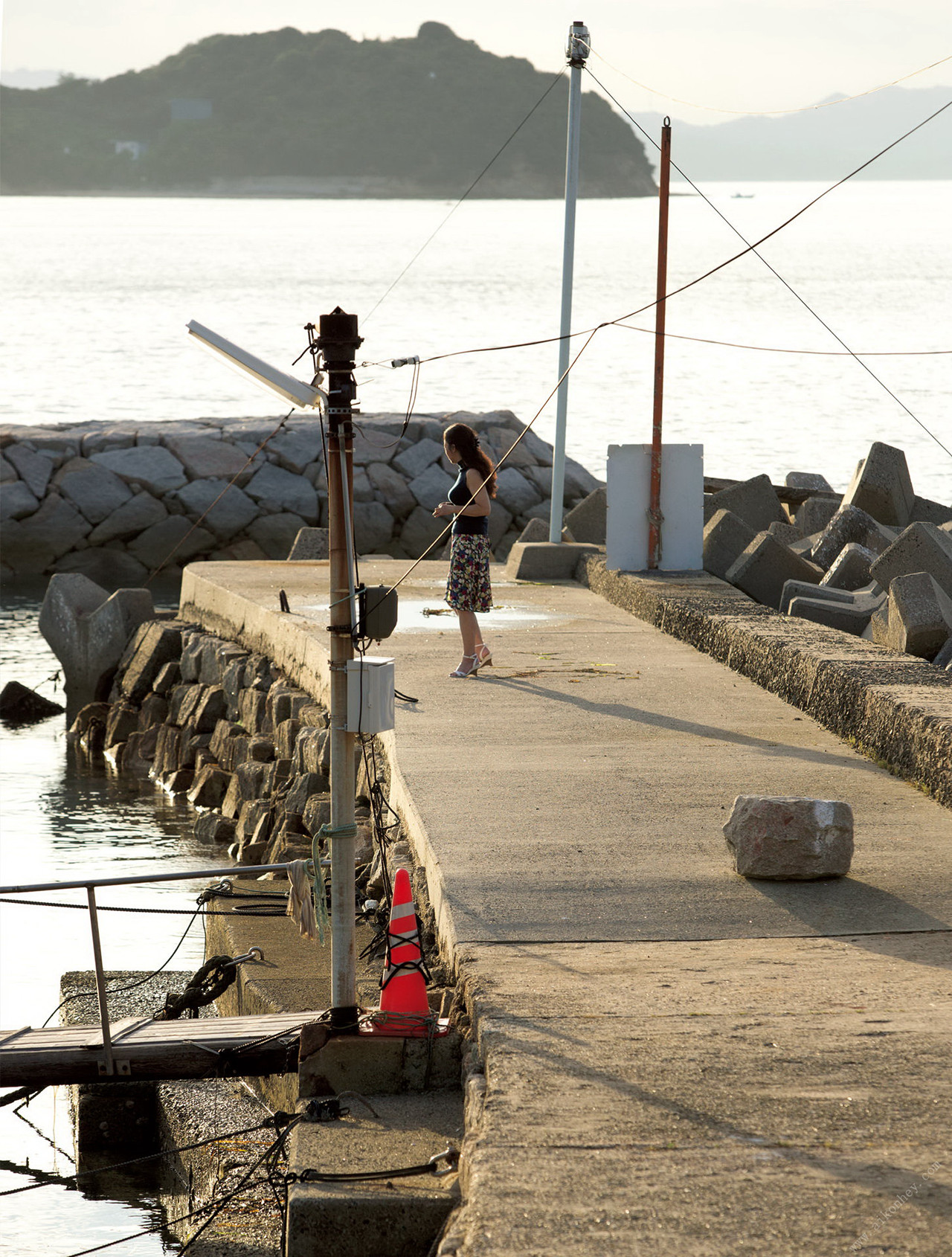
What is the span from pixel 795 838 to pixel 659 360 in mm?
6714

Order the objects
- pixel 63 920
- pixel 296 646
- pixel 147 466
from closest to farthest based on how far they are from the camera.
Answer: pixel 63 920 < pixel 296 646 < pixel 147 466

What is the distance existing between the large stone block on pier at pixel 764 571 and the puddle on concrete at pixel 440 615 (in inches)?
58.2

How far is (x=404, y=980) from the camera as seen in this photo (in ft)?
17.2

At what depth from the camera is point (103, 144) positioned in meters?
166

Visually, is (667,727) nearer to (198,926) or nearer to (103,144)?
(198,926)

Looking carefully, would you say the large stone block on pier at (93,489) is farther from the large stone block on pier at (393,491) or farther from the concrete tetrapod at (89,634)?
the concrete tetrapod at (89,634)

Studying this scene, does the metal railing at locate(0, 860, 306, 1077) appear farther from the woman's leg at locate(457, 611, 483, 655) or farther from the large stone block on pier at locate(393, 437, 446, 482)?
the large stone block on pier at locate(393, 437, 446, 482)

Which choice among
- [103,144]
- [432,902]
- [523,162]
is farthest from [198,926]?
[103,144]

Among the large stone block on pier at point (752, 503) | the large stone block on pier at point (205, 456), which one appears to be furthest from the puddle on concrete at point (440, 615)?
the large stone block on pier at point (205, 456)

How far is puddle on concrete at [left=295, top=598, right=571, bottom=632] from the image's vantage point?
11.6 meters

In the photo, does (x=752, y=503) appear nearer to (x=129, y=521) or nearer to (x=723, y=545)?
(x=723, y=545)

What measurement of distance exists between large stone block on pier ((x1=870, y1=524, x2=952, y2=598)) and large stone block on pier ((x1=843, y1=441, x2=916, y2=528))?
365 centimetres

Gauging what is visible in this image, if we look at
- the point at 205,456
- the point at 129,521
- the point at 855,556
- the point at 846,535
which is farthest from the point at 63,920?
the point at 205,456

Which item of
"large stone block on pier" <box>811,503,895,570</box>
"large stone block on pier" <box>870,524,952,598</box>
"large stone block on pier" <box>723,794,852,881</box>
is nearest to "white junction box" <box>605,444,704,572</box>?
"large stone block on pier" <box>870,524,952,598</box>
